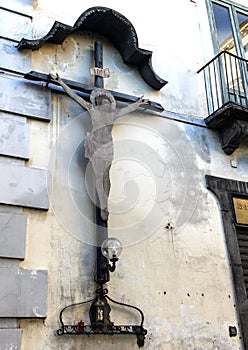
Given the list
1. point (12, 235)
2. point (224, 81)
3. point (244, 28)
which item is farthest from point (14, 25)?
point (244, 28)

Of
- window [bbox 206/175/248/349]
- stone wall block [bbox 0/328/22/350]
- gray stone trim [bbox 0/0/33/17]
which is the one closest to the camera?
stone wall block [bbox 0/328/22/350]

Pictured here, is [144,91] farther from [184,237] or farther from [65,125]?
[184,237]

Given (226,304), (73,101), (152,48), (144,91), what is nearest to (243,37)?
(152,48)

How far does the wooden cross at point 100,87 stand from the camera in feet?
15.2

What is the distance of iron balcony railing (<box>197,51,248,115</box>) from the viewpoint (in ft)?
22.1

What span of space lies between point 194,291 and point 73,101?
2.76 m

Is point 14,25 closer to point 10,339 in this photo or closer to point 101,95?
point 101,95

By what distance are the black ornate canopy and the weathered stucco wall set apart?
0.12 m

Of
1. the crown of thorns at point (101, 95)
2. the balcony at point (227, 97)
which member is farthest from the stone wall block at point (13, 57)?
the balcony at point (227, 97)

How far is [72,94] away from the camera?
5.26 meters

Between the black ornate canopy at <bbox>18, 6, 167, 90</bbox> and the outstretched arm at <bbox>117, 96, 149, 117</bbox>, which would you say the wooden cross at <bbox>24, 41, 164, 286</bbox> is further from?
the black ornate canopy at <bbox>18, 6, 167, 90</bbox>

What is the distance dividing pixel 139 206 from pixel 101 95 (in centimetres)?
145

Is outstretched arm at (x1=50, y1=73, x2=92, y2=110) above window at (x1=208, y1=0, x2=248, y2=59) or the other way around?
the other way around

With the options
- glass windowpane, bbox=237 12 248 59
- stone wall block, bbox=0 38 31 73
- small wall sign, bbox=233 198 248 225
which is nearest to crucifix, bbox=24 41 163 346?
stone wall block, bbox=0 38 31 73
